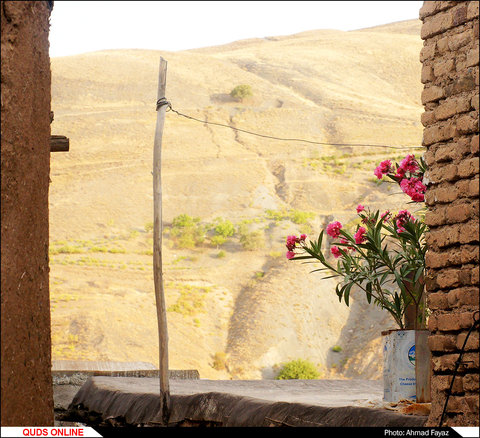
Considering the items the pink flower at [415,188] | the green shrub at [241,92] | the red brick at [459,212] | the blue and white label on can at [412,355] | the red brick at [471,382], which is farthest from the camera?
the green shrub at [241,92]

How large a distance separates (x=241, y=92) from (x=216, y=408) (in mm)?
47224

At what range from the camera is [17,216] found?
3.59m

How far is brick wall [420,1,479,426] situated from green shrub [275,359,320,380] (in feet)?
78.2

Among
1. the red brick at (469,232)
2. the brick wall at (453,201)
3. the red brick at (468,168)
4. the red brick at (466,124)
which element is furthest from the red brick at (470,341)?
the red brick at (466,124)

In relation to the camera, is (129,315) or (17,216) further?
(129,315)

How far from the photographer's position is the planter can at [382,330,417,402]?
494 cm

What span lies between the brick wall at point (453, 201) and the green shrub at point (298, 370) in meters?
23.8

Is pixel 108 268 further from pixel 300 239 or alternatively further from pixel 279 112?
pixel 300 239

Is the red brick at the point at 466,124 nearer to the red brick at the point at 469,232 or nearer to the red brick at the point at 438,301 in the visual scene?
the red brick at the point at 469,232

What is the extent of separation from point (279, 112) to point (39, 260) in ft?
152

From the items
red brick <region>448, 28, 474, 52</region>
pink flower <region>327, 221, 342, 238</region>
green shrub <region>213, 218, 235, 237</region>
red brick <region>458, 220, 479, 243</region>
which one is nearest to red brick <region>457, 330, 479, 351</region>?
red brick <region>458, 220, 479, 243</region>

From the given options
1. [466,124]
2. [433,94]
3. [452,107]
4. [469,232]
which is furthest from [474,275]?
[433,94]

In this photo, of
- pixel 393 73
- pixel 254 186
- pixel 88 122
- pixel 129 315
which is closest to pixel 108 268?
pixel 129 315

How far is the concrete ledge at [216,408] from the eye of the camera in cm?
474
